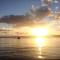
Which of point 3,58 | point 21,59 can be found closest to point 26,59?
point 21,59

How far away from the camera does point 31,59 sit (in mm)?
26875

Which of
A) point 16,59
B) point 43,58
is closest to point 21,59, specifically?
point 16,59

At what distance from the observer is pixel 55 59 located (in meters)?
26.6

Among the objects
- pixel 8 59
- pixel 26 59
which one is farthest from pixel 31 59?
pixel 8 59

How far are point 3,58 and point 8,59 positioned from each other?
3.26ft

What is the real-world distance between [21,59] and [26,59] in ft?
1.59

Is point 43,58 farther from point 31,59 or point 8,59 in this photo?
point 8,59

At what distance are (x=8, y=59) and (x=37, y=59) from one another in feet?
8.99

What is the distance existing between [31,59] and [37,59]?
66 centimetres

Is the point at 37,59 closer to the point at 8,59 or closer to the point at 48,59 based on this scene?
the point at 48,59

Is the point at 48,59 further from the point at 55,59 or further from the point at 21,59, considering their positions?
the point at 21,59

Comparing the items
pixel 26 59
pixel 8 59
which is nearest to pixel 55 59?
pixel 26 59

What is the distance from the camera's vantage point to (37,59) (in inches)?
1044

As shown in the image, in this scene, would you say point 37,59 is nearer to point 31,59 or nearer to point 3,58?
point 31,59
